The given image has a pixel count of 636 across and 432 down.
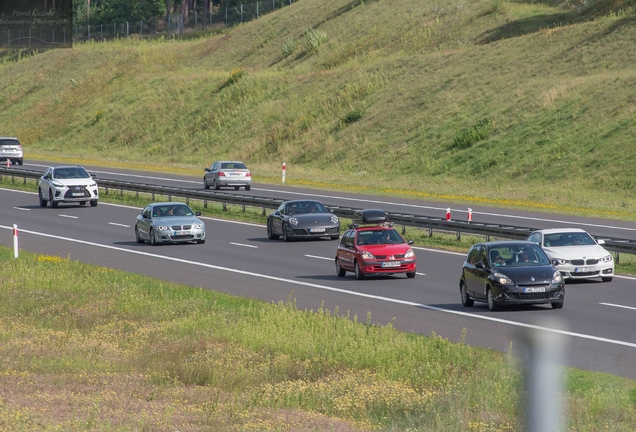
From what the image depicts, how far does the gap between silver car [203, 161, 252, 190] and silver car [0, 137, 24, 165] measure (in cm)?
2056

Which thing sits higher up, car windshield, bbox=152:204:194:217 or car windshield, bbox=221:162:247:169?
car windshield, bbox=221:162:247:169

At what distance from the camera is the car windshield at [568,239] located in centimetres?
2434

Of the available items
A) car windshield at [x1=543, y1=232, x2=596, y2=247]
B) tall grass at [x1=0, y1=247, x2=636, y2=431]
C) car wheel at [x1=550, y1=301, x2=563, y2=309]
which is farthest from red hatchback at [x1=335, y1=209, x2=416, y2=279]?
tall grass at [x1=0, y1=247, x2=636, y2=431]

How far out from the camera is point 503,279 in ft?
64.4

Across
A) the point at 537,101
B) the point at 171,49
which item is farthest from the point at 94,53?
the point at 537,101

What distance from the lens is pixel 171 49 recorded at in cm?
10450

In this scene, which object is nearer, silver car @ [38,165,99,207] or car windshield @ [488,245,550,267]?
car windshield @ [488,245,550,267]

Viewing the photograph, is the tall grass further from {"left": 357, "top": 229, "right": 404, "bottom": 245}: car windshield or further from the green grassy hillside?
the green grassy hillside

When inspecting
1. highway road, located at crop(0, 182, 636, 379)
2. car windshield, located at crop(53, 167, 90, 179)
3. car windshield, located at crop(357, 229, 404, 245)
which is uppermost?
car windshield, located at crop(53, 167, 90, 179)

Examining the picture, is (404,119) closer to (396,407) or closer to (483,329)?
(483,329)

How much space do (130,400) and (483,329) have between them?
8.16 m

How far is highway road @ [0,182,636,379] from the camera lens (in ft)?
54.4

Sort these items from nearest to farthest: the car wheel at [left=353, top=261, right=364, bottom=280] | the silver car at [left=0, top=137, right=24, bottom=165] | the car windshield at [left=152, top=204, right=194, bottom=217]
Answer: the car wheel at [left=353, top=261, right=364, bottom=280]
the car windshield at [left=152, top=204, right=194, bottom=217]
the silver car at [left=0, top=137, right=24, bottom=165]

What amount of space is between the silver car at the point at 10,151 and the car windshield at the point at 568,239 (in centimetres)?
4974
